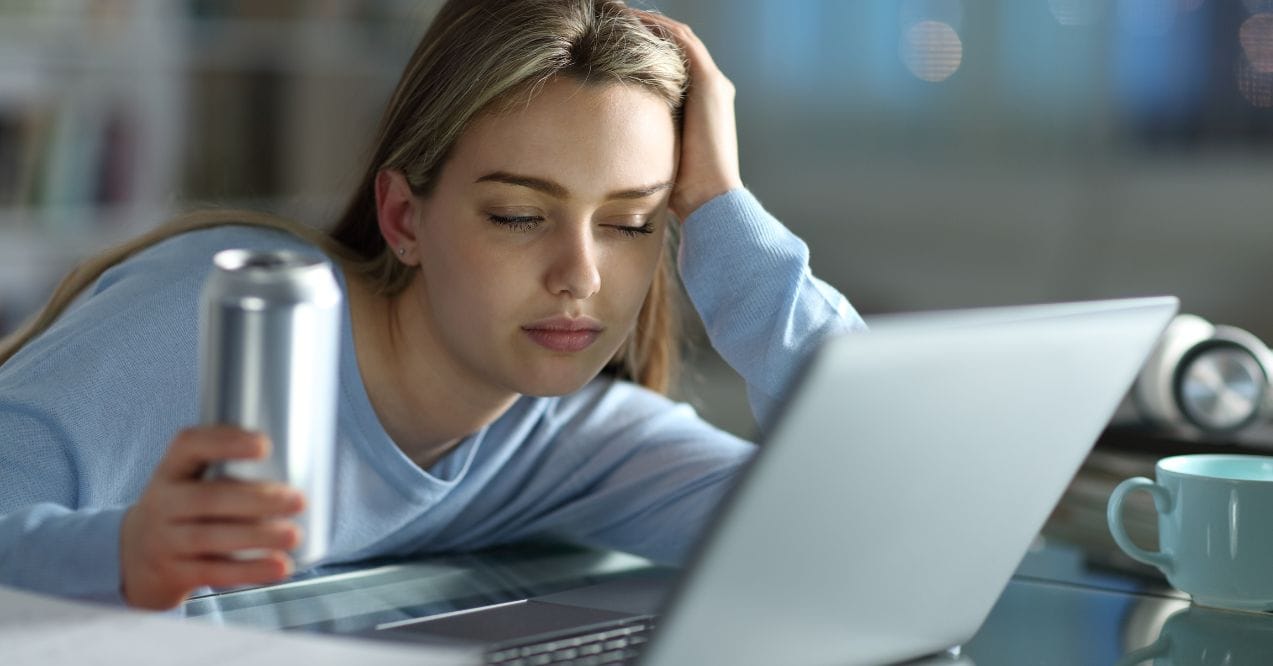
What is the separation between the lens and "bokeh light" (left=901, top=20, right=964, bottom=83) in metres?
4.04

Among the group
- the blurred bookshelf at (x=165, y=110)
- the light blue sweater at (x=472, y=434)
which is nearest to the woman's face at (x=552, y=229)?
the light blue sweater at (x=472, y=434)

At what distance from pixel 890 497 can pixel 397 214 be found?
614mm

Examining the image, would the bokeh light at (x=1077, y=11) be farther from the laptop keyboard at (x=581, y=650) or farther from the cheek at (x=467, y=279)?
the laptop keyboard at (x=581, y=650)

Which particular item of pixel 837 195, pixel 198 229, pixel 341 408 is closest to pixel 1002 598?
pixel 341 408

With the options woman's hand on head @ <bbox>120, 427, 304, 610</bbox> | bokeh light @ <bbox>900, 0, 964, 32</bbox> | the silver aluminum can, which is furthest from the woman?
bokeh light @ <bbox>900, 0, 964, 32</bbox>

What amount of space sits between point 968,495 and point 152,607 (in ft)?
1.44

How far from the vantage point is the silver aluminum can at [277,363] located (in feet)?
2.10

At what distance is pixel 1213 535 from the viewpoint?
0.98m

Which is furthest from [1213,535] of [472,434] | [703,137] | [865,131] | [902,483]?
[865,131]

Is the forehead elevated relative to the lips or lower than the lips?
elevated

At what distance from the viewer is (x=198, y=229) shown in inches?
48.1

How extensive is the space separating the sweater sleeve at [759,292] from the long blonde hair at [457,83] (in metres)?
0.10

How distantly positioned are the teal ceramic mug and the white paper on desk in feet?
1.85

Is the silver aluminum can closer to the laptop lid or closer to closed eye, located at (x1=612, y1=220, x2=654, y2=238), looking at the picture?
the laptop lid
